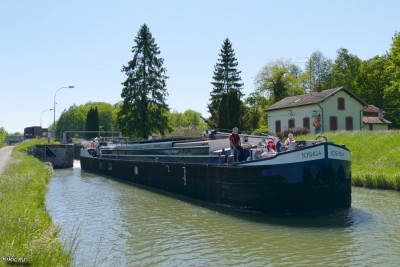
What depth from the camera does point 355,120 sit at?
145 feet

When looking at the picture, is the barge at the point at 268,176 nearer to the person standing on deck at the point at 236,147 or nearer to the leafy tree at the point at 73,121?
the person standing on deck at the point at 236,147

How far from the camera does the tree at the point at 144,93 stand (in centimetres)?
Answer: 4747

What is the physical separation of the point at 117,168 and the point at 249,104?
48.2 meters

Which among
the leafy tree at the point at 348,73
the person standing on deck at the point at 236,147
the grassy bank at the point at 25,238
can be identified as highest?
the leafy tree at the point at 348,73

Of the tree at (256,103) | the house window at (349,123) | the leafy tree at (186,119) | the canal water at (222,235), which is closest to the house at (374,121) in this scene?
the house window at (349,123)

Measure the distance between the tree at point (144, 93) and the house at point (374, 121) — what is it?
75.1ft

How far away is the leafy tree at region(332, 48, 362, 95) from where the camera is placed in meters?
66.9

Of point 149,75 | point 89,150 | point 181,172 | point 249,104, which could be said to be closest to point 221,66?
point 149,75

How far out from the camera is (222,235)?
11578mm

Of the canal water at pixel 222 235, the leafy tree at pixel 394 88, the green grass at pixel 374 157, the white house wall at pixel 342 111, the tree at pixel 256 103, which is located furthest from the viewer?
the tree at pixel 256 103

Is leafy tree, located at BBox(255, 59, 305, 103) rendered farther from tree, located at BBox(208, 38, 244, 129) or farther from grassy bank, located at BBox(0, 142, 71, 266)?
grassy bank, located at BBox(0, 142, 71, 266)

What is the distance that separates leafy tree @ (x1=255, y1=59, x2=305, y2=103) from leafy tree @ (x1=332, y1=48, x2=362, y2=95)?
20.6 ft

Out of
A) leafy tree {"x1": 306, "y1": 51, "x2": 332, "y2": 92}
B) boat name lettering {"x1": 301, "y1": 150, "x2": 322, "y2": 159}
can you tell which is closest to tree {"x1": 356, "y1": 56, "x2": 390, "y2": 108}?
leafy tree {"x1": 306, "y1": 51, "x2": 332, "y2": 92}

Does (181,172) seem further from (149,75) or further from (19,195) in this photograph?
(149,75)
